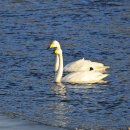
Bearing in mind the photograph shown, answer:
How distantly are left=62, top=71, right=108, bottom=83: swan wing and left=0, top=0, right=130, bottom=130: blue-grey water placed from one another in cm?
29

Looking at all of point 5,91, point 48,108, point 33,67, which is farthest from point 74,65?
point 48,108

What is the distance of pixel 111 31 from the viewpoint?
28.9 meters

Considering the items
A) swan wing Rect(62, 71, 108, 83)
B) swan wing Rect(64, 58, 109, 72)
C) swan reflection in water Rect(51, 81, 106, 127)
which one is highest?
swan wing Rect(64, 58, 109, 72)

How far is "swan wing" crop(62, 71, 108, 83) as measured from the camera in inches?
909

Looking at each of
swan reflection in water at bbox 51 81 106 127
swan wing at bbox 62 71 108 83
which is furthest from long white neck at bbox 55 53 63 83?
swan reflection in water at bbox 51 81 106 127

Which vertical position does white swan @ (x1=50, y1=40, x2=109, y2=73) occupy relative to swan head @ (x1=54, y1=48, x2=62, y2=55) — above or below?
below

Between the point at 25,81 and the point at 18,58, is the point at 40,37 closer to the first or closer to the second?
the point at 18,58

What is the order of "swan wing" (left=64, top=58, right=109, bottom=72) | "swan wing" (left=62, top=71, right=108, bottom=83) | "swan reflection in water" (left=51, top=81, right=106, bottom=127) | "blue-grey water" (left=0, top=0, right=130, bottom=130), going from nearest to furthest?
1. "swan reflection in water" (left=51, top=81, right=106, bottom=127)
2. "blue-grey water" (left=0, top=0, right=130, bottom=130)
3. "swan wing" (left=62, top=71, right=108, bottom=83)
4. "swan wing" (left=64, top=58, right=109, bottom=72)

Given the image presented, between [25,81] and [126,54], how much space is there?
3900mm

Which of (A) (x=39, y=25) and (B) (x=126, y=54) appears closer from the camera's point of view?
(B) (x=126, y=54)

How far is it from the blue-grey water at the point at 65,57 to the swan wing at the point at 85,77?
0.29 meters

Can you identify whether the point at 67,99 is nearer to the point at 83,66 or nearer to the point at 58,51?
the point at 58,51

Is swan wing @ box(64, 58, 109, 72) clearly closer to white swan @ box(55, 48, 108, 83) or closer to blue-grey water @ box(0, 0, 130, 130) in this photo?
blue-grey water @ box(0, 0, 130, 130)

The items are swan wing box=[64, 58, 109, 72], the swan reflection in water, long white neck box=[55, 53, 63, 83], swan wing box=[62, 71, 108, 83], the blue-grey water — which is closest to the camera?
the swan reflection in water
